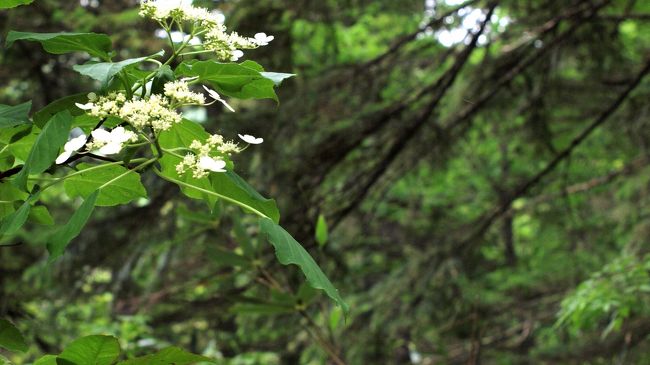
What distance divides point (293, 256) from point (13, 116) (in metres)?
0.47

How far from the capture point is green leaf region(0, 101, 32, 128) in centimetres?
112

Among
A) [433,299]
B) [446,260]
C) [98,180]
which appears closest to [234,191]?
[98,180]

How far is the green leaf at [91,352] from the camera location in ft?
Answer: 3.46

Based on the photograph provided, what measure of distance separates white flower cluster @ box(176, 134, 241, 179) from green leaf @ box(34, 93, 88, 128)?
0.61ft

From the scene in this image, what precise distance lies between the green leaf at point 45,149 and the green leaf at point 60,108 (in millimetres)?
115

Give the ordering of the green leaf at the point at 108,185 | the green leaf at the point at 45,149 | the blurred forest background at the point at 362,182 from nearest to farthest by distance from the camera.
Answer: the green leaf at the point at 45,149, the green leaf at the point at 108,185, the blurred forest background at the point at 362,182

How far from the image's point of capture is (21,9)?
5.97 metres

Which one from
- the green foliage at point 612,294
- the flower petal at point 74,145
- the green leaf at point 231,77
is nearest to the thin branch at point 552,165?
the green foliage at point 612,294

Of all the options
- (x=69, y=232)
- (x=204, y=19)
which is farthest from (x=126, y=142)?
(x=204, y=19)

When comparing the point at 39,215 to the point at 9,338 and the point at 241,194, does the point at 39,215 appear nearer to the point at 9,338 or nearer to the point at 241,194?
the point at 9,338

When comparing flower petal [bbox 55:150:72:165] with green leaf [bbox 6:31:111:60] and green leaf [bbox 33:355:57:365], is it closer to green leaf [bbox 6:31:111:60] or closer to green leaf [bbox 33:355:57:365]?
green leaf [bbox 6:31:111:60]

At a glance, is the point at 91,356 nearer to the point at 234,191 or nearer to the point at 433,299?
the point at 234,191

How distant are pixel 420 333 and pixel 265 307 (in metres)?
3.95

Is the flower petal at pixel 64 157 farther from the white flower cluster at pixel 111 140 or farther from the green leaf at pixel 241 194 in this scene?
the green leaf at pixel 241 194
